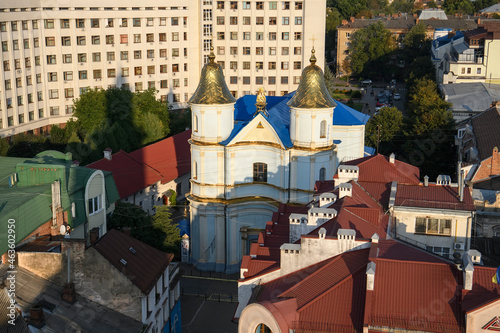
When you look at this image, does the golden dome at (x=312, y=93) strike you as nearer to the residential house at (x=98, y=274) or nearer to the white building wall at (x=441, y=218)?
the white building wall at (x=441, y=218)

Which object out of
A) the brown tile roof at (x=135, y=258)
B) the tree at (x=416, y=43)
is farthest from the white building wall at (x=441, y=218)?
the tree at (x=416, y=43)

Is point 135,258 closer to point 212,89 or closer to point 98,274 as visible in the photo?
point 98,274

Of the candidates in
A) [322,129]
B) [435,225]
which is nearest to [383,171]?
[322,129]

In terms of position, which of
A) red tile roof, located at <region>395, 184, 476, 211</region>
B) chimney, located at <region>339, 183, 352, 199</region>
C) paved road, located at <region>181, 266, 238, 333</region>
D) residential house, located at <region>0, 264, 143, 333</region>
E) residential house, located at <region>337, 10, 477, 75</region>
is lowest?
paved road, located at <region>181, 266, 238, 333</region>

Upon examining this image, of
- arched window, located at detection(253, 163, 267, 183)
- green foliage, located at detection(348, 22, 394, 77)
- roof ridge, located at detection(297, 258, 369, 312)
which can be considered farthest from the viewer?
green foliage, located at detection(348, 22, 394, 77)

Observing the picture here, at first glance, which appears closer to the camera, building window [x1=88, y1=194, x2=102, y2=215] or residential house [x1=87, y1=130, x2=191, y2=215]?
building window [x1=88, y1=194, x2=102, y2=215]

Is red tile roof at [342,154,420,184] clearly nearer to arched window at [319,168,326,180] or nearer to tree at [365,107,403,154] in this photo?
arched window at [319,168,326,180]

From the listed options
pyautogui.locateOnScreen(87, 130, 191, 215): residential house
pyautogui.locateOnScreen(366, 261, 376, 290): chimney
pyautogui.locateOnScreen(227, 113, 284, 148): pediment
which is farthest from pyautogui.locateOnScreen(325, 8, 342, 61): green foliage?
pyautogui.locateOnScreen(366, 261, 376, 290): chimney

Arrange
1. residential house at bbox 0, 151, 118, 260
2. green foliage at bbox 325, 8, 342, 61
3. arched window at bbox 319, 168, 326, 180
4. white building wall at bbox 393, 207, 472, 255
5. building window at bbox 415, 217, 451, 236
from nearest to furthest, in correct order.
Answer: residential house at bbox 0, 151, 118, 260
white building wall at bbox 393, 207, 472, 255
building window at bbox 415, 217, 451, 236
arched window at bbox 319, 168, 326, 180
green foliage at bbox 325, 8, 342, 61
